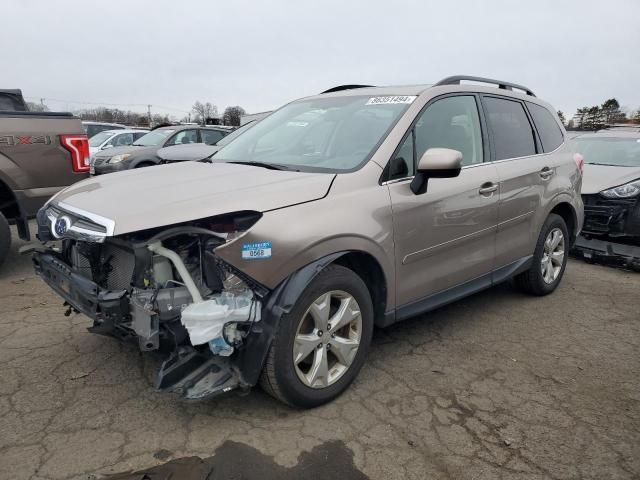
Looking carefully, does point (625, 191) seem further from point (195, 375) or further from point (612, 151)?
point (195, 375)

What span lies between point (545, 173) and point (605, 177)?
2617 mm

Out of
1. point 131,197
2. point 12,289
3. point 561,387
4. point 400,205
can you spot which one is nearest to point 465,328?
point 561,387

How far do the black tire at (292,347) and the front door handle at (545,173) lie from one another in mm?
2267

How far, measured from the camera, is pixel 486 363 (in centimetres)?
339

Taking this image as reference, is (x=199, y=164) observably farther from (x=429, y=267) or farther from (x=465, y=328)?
(x=465, y=328)

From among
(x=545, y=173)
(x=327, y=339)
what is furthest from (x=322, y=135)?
(x=545, y=173)

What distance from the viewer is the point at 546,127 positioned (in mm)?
4574

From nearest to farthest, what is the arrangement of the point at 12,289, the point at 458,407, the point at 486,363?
1. the point at 458,407
2. the point at 486,363
3. the point at 12,289

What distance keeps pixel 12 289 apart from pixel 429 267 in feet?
12.6

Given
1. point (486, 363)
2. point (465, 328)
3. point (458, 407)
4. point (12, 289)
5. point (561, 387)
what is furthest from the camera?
point (12, 289)

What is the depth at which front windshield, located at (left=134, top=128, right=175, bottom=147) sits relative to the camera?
446 inches

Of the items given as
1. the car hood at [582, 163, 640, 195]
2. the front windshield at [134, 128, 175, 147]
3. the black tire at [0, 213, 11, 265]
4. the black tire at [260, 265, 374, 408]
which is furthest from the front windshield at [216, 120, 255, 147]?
the front windshield at [134, 128, 175, 147]

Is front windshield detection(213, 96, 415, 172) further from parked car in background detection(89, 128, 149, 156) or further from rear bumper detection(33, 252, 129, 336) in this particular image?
parked car in background detection(89, 128, 149, 156)

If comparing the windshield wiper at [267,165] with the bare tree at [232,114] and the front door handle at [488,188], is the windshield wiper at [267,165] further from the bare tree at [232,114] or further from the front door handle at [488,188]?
the bare tree at [232,114]
